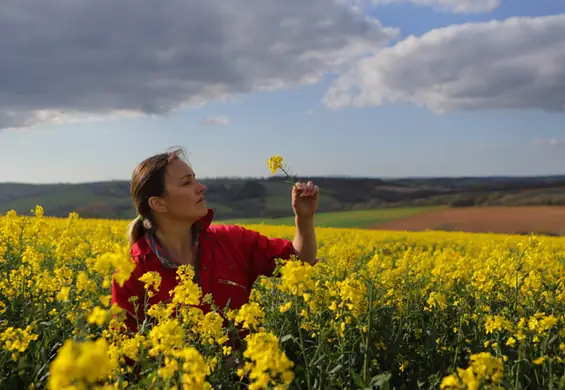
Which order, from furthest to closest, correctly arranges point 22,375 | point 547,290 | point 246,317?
point 547,290
point 22,375
point 246,317

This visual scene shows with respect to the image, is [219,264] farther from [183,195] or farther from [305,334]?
[305,334]

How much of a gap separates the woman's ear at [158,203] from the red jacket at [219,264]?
0.23 meters

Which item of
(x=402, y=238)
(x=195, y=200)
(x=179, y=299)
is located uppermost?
(x=195, y=200)

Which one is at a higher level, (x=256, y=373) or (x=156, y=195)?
(x=156, y=195)

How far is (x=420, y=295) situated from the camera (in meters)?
3.80

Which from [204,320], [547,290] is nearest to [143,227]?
[204,320]

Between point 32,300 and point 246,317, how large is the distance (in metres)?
2.52

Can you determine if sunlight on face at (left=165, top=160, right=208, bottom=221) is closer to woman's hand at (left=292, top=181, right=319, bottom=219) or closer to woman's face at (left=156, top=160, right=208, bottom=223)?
woman's face at (left=156, top=160, right=208, bottom=223)

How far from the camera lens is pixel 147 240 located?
3730 millimetres

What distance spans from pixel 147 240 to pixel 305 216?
1061 millimetres

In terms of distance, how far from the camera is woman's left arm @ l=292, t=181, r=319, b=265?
3.49m

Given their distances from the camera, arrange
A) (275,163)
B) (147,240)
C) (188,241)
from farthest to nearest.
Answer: (188,241), (147,240), (275,163)

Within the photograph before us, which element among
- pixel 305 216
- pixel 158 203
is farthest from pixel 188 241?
pixel 305 216

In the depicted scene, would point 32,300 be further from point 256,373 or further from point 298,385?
Answer: point 256,373
